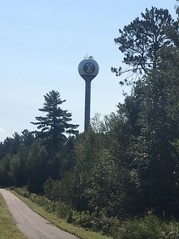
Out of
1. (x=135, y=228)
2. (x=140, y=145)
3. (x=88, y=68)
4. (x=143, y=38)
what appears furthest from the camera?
(x=88, y=68)

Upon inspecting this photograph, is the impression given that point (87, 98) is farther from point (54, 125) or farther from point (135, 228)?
point (135, 228)

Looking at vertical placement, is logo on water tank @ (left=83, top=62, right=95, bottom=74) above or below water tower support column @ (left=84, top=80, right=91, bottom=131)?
above

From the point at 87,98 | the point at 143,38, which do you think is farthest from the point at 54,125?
the point at 143,38

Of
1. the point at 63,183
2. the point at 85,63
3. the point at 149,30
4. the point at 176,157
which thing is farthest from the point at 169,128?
the point at 85,63

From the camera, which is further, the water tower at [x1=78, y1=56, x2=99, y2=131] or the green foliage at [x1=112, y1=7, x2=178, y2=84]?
the water tower at [x1=78, y1=56, x2=99, y2=131]

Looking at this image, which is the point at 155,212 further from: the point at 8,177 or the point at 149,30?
the point at 8,177

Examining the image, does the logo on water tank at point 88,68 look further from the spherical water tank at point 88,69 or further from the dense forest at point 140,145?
the dense forest at point 140,145

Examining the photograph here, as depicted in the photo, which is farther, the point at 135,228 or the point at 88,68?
the point at 88,68

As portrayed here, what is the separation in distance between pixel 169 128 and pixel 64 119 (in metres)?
74.8

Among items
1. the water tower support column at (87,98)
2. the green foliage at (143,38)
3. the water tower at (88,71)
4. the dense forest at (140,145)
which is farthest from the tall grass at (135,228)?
the water tower at (88,71)

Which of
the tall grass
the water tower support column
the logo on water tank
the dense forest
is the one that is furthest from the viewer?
the logo on water tank

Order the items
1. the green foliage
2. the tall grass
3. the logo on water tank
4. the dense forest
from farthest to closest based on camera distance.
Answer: the logo on water tank < the green foliage < the dense forest < the tall grass

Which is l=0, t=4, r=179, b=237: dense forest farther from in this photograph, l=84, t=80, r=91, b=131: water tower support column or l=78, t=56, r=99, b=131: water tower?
l=78, t=56, r=99, b=131: water tower

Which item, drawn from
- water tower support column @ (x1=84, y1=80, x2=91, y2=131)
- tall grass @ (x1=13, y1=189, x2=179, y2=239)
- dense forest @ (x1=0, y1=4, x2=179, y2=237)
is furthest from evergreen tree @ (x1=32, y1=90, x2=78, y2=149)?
tall grass @ (x1=13, y1=189, x2=179, y2=239)
